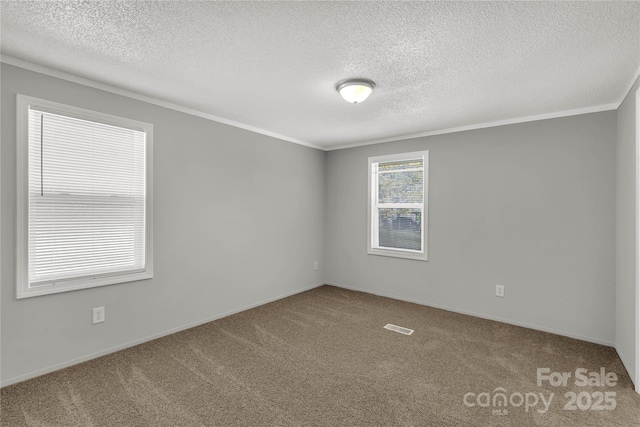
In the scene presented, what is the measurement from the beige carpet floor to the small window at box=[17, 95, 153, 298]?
2.64ft

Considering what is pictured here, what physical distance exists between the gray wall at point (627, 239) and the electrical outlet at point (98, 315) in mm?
4320

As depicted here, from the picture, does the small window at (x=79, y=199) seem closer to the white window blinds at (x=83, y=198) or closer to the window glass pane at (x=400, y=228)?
the white window blinds at (x=83, y=198)

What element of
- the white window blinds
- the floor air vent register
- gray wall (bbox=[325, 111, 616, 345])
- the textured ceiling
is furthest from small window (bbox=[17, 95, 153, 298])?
gray wall (bbox=[325, 111, 616, 345])

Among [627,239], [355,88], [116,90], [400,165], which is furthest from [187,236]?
[627,239]

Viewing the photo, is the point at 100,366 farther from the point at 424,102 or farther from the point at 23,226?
the point at 424,102

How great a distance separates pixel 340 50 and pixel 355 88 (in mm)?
502

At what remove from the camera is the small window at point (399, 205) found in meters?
4.37

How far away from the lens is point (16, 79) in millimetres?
2270

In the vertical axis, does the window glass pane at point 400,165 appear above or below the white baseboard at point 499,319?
above

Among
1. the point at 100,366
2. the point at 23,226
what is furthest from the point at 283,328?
the point at 23,226

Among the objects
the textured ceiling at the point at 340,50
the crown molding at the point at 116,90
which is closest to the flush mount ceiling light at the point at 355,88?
the textured ceiling at the point at 340,50

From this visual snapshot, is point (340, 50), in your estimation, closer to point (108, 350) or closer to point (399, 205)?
point (399, 205)

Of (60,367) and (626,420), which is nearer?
(626,420)

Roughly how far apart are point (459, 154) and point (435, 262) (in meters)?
1.47
